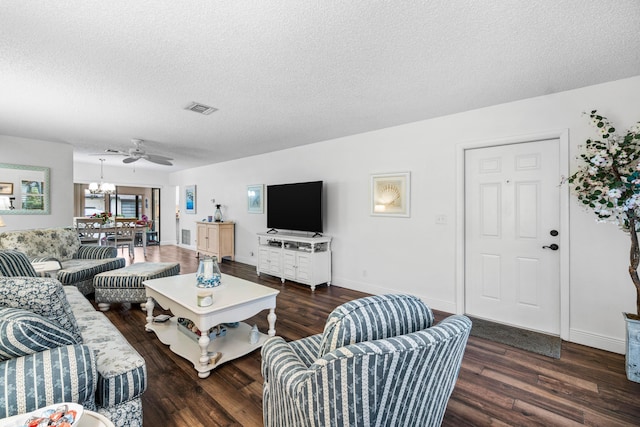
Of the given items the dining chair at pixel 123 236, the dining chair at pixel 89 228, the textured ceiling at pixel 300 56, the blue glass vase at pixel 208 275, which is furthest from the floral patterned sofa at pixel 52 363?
the dining chair at pixel 123 236

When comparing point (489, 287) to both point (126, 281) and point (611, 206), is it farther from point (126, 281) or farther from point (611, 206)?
point (126, 281)

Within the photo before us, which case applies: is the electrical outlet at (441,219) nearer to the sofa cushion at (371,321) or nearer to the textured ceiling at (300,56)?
the textured ceiling at (300,56)

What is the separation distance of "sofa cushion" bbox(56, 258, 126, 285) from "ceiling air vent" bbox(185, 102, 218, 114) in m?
2.49

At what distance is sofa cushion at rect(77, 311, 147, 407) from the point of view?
1433 millimetres

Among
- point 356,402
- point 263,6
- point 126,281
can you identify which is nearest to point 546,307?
point 356,402

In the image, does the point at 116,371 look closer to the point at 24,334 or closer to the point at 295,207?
the point at 24,334

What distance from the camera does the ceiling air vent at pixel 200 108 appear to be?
3.08m

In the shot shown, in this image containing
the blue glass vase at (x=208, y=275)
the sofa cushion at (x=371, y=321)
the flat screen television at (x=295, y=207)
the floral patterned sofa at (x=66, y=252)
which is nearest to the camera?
the sofa cushion at (x=371, y=321)

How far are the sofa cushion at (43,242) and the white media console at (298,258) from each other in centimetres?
281

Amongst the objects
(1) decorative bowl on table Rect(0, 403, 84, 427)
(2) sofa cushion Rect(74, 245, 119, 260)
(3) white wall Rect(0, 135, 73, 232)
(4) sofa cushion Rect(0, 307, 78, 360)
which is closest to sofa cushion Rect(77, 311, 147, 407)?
(4) sofa cushion Rect(0, 307, 78, 360)

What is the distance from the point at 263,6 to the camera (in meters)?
1.59

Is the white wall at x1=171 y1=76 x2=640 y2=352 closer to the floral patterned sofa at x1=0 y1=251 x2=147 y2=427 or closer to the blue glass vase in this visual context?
the blue glass vase

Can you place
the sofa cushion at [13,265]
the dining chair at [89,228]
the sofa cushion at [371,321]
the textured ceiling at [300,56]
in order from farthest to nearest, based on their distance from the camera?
1. the dining chair at [89,228]
2. the sofa cushion at [13,265]
3. the textured ceiling at [300,56]
4. the sofa cushion at [371,321]

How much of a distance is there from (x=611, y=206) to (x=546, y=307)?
4.16ft
